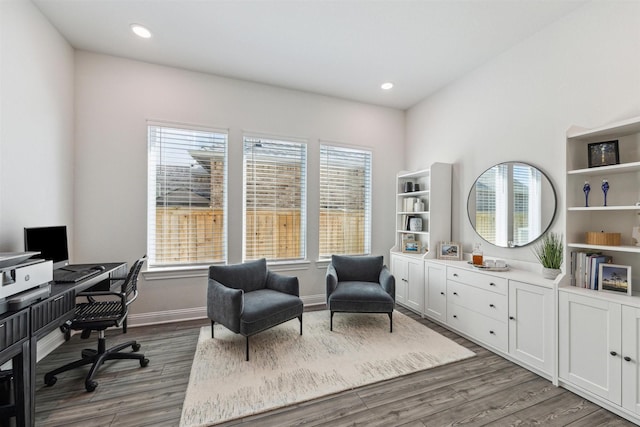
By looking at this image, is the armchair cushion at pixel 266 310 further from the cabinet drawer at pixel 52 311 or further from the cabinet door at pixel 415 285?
the cabinet door at pixel 415 285

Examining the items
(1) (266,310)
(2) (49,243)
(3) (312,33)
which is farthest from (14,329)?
(3) (312,33)

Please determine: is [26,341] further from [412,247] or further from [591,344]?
[412,247]

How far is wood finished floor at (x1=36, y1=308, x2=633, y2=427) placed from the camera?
5.70 feet

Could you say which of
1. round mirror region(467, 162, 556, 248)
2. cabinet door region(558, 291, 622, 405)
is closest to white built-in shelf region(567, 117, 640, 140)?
round mirror region(467, 162, 556, 248)

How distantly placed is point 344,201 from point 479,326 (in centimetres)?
234

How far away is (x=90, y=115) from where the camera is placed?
3000 mm

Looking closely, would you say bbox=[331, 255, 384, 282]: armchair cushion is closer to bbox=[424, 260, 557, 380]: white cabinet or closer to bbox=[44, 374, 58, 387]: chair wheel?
bbox=[424, 260, 557, 380]: white cabinet

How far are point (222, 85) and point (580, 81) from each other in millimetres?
3818

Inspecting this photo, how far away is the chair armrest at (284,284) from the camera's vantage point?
119 inches

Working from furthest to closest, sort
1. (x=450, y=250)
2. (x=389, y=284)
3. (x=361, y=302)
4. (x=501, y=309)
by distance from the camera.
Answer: (x=450, y=250)
(x=389, y=284)
(x=361, y=302)
(x=501, y=309)

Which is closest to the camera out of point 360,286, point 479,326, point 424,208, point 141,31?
point 141,31

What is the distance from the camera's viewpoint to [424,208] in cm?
390

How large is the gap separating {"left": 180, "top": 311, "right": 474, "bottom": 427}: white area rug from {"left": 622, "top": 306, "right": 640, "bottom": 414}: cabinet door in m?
1.01

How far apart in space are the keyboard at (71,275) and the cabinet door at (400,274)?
3.53 metres
